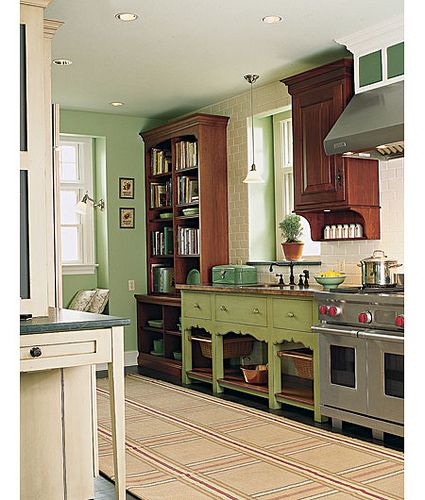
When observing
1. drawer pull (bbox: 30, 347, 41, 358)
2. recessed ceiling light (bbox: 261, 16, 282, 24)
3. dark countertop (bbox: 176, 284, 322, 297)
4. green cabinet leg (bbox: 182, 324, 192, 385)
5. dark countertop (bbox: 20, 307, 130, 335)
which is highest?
recessed ceiling light (bbox: 261, 16, 282, 24)

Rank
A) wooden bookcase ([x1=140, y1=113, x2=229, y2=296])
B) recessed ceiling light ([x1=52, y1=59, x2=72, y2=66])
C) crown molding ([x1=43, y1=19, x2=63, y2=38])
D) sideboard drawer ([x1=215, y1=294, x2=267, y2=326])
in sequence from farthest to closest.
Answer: wooden bookcase ([x1=140, y1=113, x2=229, y2=296])
recessed ceiling light ([x1=52, y1=59, x2=72, y2=66])
sideboard drawer ([x1=215, y1=294, x2=267, y2=326])
crown molding ([x1=43, y1=19, x2=63, y2=38])

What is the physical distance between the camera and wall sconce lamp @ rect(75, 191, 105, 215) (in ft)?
22.8

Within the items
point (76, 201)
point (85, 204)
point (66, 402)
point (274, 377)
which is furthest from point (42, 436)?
point (76, 201)

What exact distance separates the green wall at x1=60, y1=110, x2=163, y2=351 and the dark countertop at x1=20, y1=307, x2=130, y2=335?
425cm

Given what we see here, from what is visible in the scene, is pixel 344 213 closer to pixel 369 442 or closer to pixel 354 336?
pixel 354 336

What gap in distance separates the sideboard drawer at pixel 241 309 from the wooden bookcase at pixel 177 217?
32.6 inches

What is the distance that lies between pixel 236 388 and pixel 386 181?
2.02m

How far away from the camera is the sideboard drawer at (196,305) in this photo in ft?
19.1

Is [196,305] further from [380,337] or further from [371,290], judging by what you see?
[380,337]

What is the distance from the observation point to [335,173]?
484 cm

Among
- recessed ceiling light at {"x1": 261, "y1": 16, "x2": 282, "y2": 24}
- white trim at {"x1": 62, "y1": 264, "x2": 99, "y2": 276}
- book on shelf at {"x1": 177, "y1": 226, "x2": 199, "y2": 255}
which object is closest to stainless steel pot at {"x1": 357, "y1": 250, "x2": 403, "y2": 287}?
recessed ceiling light at {"x1": 261, "y1": 16, "x2": 282, "y2": 24}

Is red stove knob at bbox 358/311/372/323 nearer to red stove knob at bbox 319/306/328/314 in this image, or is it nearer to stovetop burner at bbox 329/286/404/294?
stovetop burner at bbox 329/286/404/294

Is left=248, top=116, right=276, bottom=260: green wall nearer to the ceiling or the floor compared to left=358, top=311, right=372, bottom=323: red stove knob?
nearer to the ceiling
